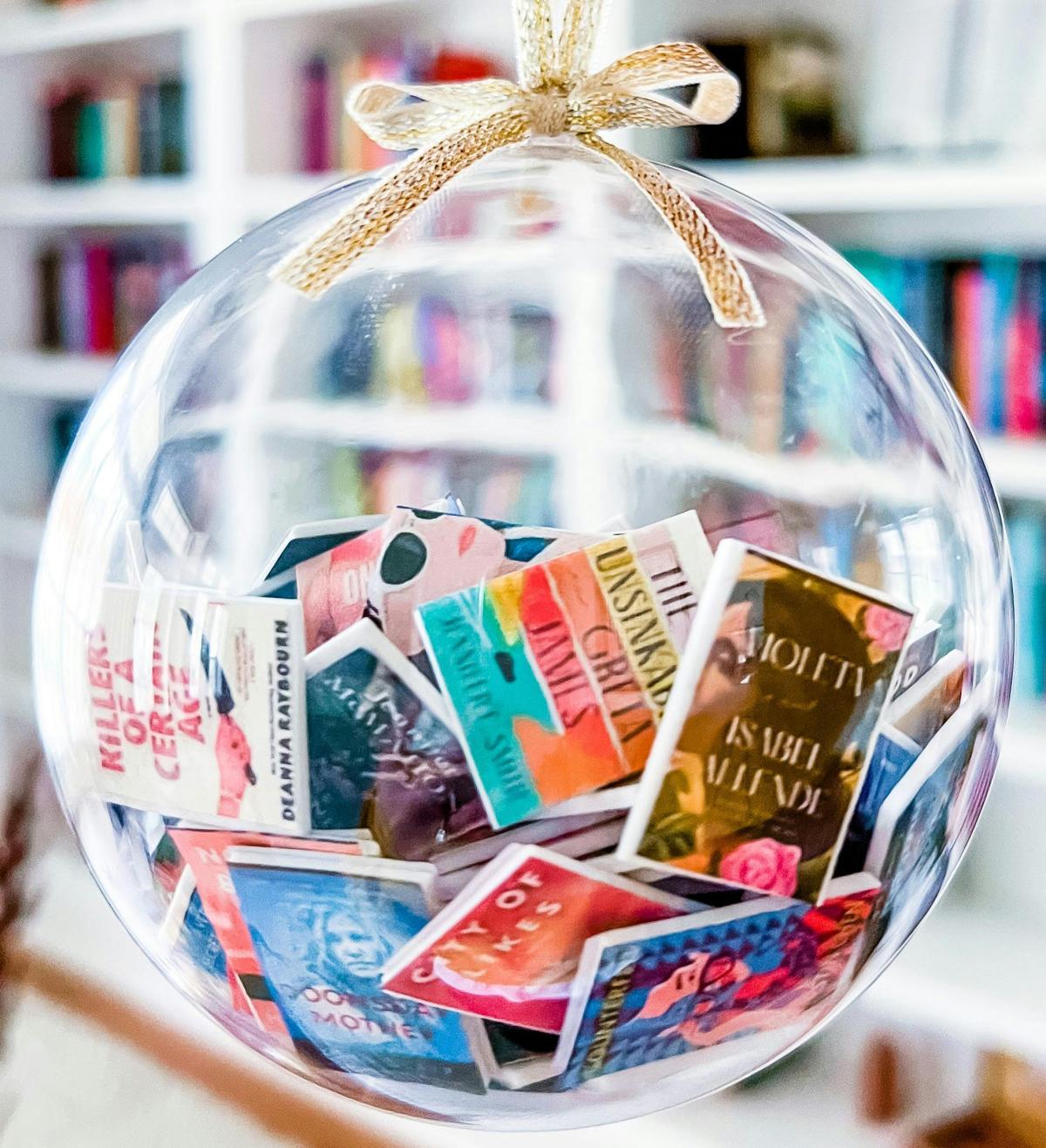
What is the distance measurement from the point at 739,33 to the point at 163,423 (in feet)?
5.85

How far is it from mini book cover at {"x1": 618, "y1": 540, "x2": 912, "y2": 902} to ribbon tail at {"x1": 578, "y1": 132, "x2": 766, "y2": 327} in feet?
0.23

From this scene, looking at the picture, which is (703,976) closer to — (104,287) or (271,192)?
(271,192)

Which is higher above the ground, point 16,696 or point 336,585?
point 336,585

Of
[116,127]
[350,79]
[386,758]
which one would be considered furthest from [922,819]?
[116,127]

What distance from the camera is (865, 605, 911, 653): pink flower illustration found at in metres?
0.36

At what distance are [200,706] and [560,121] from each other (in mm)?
204

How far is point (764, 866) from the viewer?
35 centimetres

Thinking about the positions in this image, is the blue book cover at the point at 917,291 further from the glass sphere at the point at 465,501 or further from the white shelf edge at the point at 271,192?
the glass sphere at the point at 465,501

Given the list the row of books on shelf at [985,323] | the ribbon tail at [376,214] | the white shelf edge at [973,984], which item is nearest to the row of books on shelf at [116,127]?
the row of books on shelf at [985,323]

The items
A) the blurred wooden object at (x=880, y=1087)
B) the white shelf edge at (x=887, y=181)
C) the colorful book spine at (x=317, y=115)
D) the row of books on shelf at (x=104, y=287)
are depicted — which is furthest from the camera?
the row of books on shelf at (x=104, y=287)

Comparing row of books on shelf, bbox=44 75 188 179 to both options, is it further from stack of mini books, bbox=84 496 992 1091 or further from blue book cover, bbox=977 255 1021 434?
stack of mini books, bbox=84 496 992 1091

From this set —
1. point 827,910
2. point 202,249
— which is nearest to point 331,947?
point 827,910

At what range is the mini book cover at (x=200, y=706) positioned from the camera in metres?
0.35

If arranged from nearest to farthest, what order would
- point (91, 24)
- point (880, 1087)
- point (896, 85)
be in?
Result: point (896, 85)
point (880, 1087)
point (91, 24)
